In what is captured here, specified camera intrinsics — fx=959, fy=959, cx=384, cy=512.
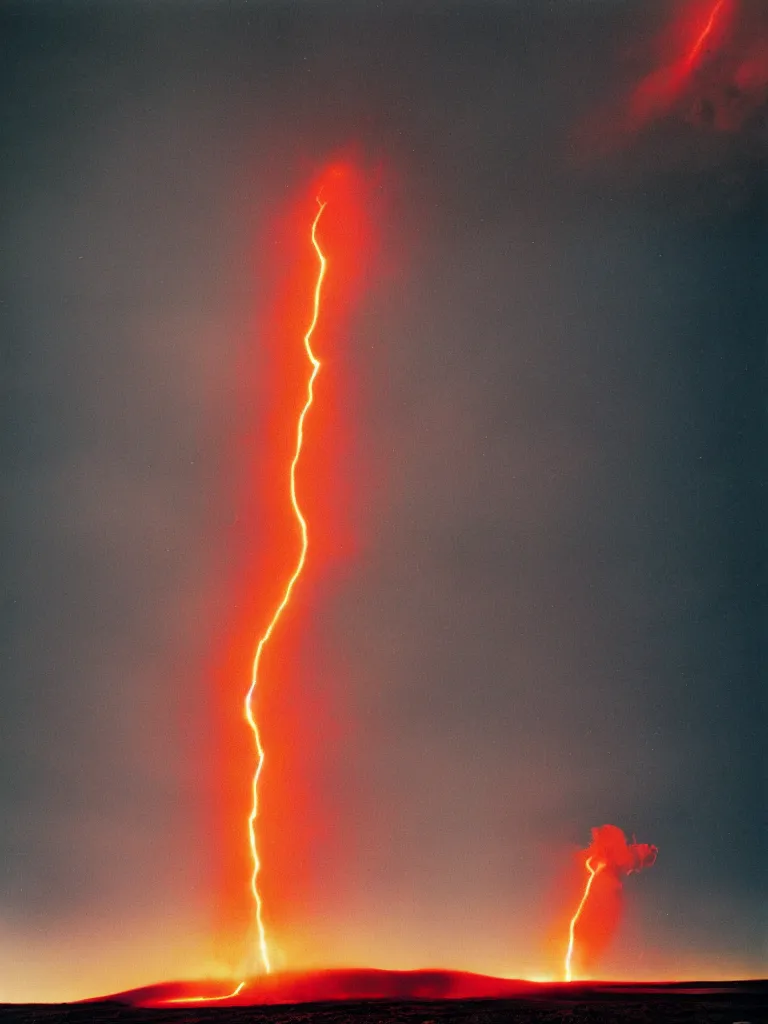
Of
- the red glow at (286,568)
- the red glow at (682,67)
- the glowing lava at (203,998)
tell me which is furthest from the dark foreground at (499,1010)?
the red glow at (682,67)

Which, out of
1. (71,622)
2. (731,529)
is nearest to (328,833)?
(71,622)

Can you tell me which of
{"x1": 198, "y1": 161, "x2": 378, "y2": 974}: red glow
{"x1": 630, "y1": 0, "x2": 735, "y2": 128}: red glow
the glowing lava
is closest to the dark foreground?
the glowing lava

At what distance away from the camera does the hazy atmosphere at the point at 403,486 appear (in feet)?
9.99

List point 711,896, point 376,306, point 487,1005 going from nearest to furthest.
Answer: point 487,1005 < point 711,896 < point 376,306

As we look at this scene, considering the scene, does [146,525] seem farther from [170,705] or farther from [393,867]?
[393,867]

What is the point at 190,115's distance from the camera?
11.0ft

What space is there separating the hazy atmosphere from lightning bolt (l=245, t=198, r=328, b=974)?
0.14 ft

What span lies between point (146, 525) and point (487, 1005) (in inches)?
71.7

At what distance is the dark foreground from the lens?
2740 millimetres

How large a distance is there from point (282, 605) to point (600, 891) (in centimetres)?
136

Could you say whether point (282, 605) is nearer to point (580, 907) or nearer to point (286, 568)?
point (286, 568)

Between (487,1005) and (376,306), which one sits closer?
(487,1005)

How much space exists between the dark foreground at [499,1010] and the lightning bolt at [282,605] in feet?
0.78

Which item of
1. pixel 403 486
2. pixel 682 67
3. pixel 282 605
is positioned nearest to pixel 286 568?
pixel 282 605
